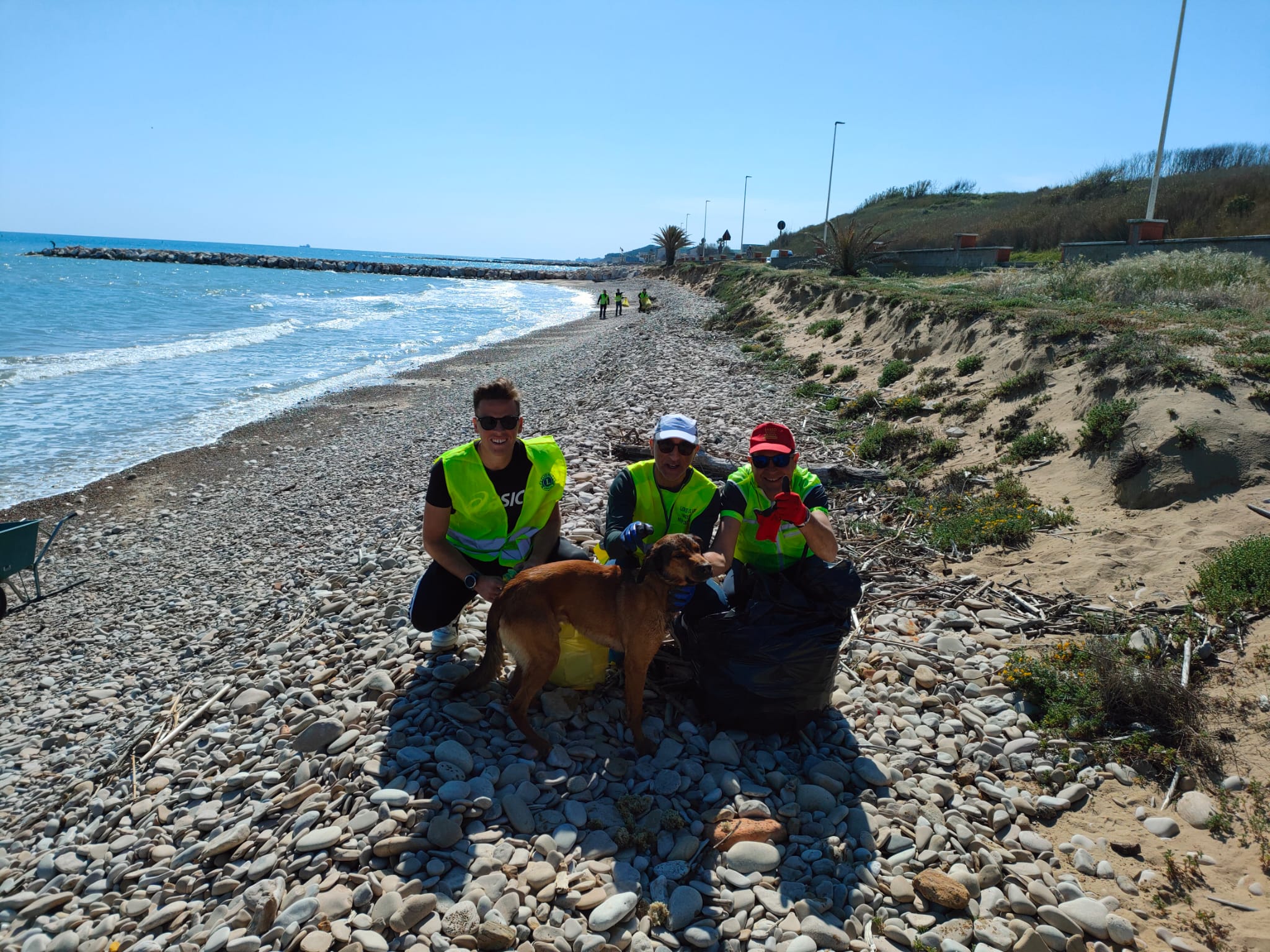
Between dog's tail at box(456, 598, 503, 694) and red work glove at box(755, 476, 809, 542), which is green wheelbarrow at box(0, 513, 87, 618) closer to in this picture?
dog's tail at box(456, 598, 503, 694)

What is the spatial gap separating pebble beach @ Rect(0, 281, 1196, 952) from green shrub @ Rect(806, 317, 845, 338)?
12.8 m

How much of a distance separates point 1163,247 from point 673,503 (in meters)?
20.4

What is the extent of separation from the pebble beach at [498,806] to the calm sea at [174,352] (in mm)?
9172

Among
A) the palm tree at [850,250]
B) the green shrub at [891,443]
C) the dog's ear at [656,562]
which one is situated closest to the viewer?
the dog's ear at [656,562]

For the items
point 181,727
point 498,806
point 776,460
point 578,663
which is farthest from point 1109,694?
point 181,727

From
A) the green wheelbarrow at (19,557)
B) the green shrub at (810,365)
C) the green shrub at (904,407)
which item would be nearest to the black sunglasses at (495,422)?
the green wheelbarrow at (19,557)

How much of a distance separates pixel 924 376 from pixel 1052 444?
4.29 m

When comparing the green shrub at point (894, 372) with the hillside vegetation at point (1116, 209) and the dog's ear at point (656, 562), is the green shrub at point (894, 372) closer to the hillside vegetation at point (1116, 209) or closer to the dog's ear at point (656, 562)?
the dog's ear at point (656, 562)

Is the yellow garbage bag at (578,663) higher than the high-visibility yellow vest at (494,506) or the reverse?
the reverse

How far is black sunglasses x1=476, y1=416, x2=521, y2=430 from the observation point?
4.51 meters

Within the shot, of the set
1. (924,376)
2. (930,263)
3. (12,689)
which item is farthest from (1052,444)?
(930,263)

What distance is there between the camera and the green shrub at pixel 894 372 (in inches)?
507

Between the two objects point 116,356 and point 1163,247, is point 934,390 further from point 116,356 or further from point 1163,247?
point 116,356

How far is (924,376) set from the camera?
1238 cm
